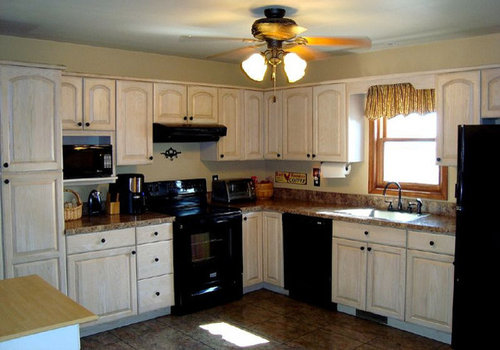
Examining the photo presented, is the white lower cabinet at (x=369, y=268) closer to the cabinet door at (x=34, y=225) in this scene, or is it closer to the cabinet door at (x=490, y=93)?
the cabinet door at (x=490, y=93)

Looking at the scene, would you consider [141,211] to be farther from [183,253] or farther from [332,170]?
[332,170]

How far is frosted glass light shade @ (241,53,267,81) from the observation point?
303 centimetres

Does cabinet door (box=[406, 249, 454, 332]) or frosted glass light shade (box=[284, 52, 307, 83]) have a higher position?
frosted glass light shade (box=[284, 52, 307, 83])

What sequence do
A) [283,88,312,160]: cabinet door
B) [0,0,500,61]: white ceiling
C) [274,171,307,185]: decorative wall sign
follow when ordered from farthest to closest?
[274,171,307,185]: decorative wall sign < [283,88,312,160]: cabinet door < [0,0,500,61]: white ceiling

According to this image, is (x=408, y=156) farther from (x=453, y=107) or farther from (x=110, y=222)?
(x=110, y=222)

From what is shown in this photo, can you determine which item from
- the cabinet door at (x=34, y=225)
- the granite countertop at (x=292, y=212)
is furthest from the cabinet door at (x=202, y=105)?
the cabinet door at (x=34, y=225)

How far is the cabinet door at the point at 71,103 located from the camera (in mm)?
4043

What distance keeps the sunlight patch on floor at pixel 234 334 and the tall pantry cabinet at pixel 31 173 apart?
1254mm

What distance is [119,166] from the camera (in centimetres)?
470

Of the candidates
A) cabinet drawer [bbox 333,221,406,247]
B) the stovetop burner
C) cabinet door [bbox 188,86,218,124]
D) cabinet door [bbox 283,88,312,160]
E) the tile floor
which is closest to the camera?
the tile floor

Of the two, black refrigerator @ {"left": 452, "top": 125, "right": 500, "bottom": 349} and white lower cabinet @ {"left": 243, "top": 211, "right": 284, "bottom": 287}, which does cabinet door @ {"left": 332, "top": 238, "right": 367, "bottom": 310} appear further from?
black refrigerator @ {"left": 452, "top": 125, "right": 500, "bottom": 349}

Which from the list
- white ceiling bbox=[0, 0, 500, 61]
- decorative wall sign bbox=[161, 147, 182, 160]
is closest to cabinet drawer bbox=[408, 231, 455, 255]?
white ceiling bbox=[0, 0, 500, 61]

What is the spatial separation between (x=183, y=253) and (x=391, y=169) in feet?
7.03

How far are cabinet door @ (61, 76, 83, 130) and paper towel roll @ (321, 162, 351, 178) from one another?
2.34 m
